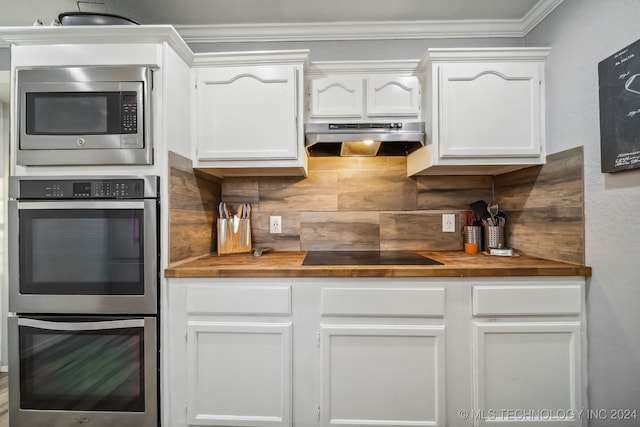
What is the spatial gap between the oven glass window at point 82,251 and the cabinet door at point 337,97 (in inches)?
44.8

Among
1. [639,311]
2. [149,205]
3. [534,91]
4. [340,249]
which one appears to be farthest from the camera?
[340,249]

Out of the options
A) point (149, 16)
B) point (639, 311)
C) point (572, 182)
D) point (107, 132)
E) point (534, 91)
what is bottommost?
point (639, 311)

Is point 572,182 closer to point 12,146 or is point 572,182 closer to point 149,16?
point 149,16

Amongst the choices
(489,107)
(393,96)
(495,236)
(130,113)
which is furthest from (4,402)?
(489,107)

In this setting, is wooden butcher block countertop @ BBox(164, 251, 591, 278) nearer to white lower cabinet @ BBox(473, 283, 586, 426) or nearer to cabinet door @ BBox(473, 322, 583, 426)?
white lower cabinet @ BBox(473, 283, 586, 426)

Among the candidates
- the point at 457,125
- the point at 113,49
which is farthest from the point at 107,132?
the point at 457,125

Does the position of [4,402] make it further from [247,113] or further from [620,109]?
[620,109]

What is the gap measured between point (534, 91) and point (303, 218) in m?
1.59

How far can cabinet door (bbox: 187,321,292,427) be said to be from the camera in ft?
4.56

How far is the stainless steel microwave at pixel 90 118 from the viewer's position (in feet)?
4.53

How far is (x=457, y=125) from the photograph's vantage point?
A: 1.62 m

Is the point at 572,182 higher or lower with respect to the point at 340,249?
higher

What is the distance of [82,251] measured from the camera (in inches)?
53.9

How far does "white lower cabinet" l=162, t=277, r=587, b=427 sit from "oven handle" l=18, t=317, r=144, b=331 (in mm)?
165
